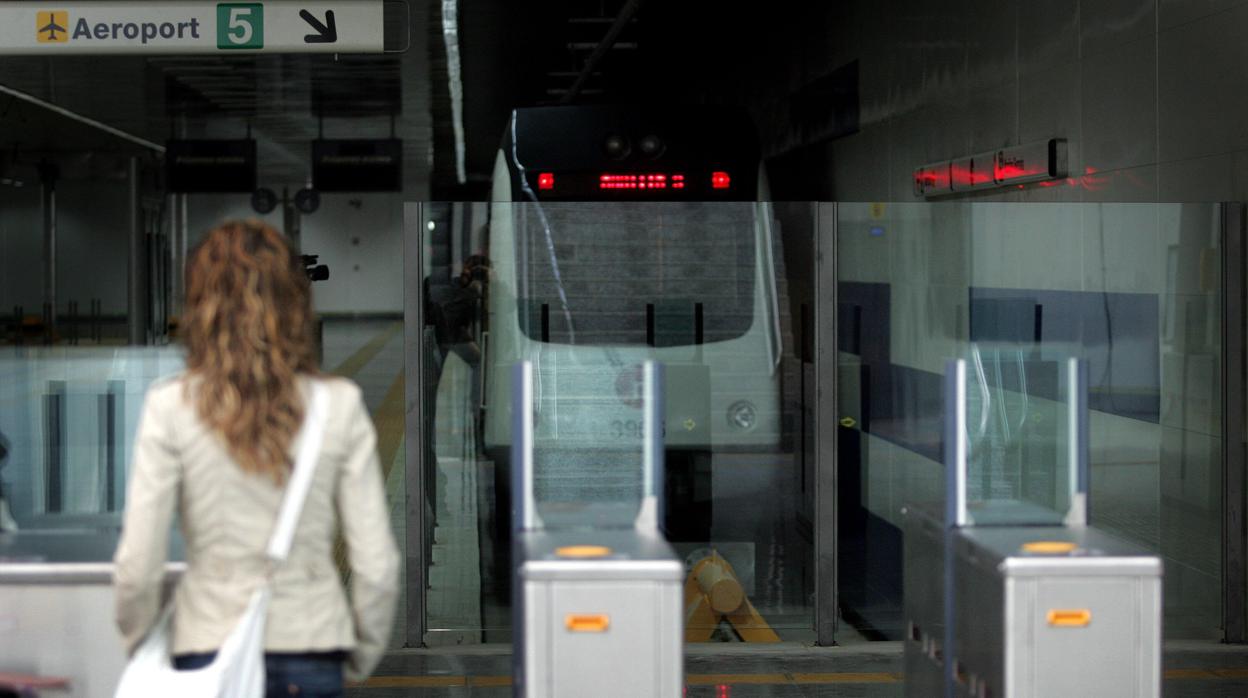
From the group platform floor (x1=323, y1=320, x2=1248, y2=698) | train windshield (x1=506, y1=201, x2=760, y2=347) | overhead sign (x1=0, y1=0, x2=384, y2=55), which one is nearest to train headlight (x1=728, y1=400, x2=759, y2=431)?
train windshield (x1=506, y1=201, x2=760, y2=347)

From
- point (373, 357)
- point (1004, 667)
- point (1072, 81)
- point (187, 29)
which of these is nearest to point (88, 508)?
point (1004, 667)

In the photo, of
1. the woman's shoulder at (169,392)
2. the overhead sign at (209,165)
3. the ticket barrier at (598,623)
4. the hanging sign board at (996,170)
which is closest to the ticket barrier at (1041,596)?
the ticket barrier at (598,623)

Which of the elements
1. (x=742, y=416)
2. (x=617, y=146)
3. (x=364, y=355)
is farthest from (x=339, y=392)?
(x=364, y=355)

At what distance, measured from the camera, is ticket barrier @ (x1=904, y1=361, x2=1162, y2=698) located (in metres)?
3.87

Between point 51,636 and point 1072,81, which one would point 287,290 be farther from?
point 1072,81

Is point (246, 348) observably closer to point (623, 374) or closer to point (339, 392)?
point (339, 392)

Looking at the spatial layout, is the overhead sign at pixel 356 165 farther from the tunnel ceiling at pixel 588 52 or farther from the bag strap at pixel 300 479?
the bag strap at pixel 300 479

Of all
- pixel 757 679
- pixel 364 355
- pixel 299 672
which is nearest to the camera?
pixel 299 672

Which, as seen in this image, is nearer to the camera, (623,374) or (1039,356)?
(623,374)

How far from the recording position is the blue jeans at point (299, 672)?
3061mm

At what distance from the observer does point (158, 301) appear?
109 ft

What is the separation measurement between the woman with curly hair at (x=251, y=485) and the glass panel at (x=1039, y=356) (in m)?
4.28

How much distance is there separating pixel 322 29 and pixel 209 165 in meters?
11.8

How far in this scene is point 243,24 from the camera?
7.95 meters
